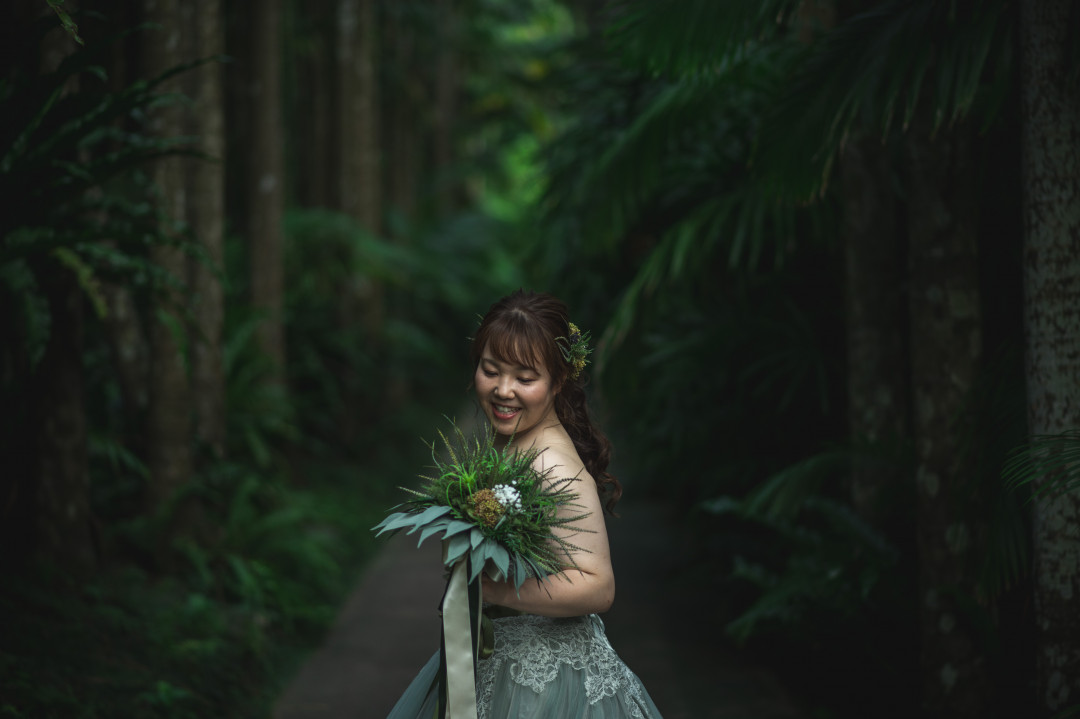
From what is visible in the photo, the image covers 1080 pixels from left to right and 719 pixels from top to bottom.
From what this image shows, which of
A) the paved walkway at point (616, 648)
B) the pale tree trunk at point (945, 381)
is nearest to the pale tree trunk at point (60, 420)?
the paved walkway at point (616, 648)

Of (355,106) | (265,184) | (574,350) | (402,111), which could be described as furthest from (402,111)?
(574,350)

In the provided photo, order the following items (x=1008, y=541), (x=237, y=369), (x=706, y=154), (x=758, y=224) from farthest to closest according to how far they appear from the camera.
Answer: (x=237, y=369) < (x=706, y=154) < (x=758, y=224) < (x=1008, y=541)

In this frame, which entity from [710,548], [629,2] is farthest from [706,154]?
[710,548]

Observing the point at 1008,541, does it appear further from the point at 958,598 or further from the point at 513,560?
the point at 513,560

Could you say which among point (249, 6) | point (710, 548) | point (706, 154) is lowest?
point (710, 548)

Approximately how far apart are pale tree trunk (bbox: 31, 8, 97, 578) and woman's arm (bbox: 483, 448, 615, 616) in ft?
10.9

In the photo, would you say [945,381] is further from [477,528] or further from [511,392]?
[477,528]

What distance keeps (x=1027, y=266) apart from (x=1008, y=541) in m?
1.11

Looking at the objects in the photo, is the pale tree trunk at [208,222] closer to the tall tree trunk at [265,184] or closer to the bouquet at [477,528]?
the tall tree trunk at [265,184]

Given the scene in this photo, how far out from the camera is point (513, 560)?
7.79ft

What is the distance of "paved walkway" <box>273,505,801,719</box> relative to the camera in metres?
5.16

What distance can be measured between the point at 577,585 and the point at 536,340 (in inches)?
25.9

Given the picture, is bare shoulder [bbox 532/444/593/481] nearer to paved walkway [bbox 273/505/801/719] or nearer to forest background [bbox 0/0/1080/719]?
forest background [bbox 0/0/1080/719]

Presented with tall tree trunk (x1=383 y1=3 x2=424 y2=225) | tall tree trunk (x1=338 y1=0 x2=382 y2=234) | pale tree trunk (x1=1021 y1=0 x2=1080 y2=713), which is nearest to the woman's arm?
pale tree trunk (x1=1021 y1=0 x2=1080 y2=713)
